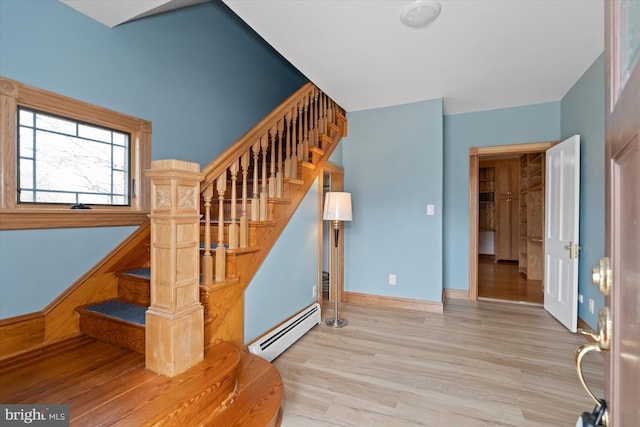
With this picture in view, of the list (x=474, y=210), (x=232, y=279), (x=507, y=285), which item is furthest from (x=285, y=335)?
(x=507, y=285)

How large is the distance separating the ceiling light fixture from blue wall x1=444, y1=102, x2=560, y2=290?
225 cm

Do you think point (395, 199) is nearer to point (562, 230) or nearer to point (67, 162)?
point (562, 230)

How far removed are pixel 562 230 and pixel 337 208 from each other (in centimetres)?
243

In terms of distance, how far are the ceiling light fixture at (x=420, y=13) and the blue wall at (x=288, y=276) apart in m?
1.68

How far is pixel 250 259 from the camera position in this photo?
7.15 feet

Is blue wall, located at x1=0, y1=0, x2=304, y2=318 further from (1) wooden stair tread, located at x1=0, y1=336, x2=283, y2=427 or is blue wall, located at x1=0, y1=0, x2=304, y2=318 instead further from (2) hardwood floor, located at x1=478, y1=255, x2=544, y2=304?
(2) hardwood floor, located at x1=478, y1=255, x2=544, y2=304

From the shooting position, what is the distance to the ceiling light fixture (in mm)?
1868

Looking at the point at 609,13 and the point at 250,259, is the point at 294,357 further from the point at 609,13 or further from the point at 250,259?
the point at 609,13

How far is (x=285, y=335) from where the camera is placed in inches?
97.5

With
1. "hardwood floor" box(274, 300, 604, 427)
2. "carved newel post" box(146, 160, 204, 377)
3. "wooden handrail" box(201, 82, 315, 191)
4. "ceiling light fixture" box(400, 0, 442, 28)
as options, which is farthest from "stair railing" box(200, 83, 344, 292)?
"ceiling light fixture" box(400, 0, 442, 28)

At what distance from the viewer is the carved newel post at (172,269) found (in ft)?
4.83

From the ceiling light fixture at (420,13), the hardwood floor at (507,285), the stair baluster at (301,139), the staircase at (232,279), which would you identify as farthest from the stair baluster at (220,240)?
the hardwood floor at (507,285)

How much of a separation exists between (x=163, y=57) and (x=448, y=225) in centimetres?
381

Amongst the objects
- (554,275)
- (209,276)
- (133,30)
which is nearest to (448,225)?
(554,275)
